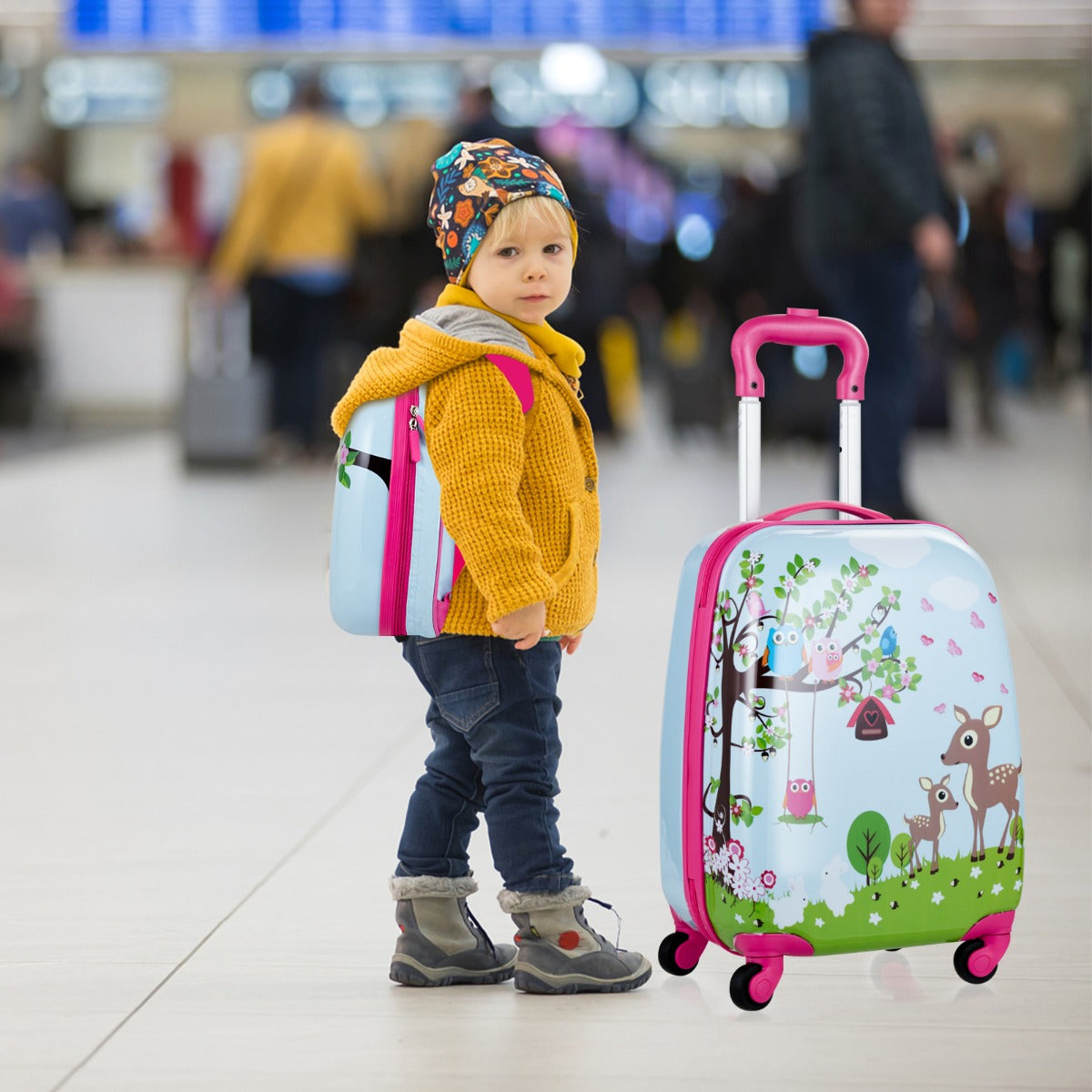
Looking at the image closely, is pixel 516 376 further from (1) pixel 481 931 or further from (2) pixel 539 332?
(1) pixel 481 931

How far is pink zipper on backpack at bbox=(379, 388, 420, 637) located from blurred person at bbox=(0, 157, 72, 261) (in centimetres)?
1409

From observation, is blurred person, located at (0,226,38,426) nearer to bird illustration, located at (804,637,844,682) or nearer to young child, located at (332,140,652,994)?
young child, located at (332,140,652,994)

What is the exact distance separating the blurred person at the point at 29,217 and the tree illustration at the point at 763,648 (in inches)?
562

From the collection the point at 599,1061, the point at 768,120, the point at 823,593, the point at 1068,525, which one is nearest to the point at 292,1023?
the point at 599,1061

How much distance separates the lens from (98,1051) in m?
1.88

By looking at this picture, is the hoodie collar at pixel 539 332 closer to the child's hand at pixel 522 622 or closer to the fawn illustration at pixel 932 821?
the child's hand at pixel 522 622

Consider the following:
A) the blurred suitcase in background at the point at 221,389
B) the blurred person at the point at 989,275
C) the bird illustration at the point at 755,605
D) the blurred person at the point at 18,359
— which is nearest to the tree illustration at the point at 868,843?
the bird illustration at the point at 755,605

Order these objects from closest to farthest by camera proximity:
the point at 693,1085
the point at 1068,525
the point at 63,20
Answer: the point at 693,1085
the point at 1068,525
the point at 63,20

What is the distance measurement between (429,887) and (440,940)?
0.06 m

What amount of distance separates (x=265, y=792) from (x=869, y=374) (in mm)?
3204

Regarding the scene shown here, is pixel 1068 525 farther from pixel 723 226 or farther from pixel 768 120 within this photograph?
pixel 768 120

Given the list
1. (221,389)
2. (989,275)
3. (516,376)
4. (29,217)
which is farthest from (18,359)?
A: (516,376)

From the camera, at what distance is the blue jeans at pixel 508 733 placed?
6.72ft

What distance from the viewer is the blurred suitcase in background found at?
932cm
